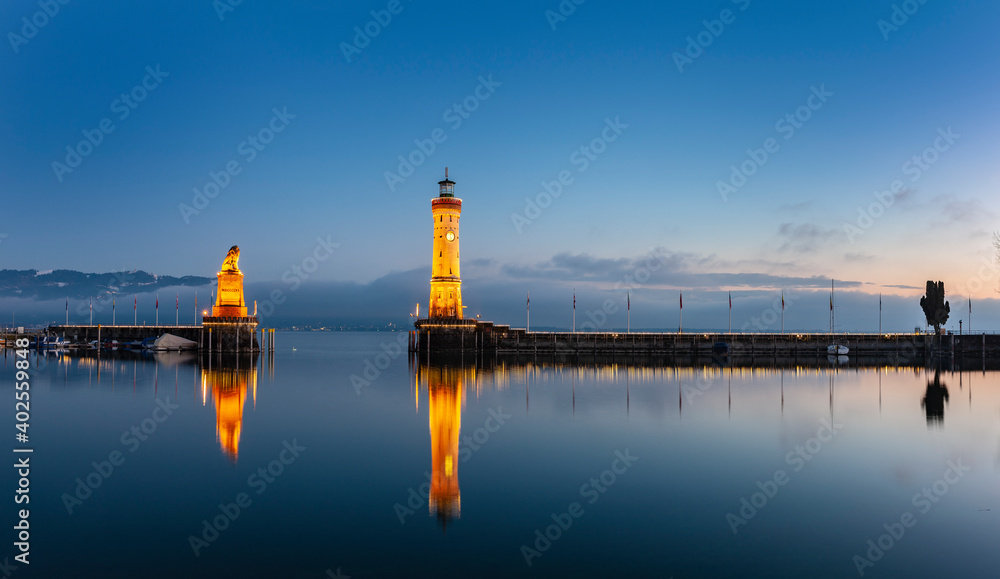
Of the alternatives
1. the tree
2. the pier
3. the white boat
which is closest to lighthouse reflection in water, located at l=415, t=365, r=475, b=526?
the pier

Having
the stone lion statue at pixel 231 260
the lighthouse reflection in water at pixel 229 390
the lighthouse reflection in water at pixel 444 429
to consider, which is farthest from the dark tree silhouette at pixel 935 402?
the stone lion statue at pixel 231 260

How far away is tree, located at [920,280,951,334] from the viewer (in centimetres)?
9019

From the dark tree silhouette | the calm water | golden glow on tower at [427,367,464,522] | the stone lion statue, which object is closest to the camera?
the calm water

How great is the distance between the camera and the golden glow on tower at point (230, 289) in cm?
8206

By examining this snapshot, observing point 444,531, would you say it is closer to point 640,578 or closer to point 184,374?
point 640,578

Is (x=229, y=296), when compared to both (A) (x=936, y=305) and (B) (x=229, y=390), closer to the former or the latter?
(B) (x=229, y=390)

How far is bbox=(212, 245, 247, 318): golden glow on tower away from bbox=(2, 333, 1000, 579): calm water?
135 feet

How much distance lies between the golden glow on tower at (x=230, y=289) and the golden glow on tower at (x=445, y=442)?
4177 cm

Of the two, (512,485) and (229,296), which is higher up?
(229,296)

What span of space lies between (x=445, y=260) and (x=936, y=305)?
69.7 m

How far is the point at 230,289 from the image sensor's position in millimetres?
83188

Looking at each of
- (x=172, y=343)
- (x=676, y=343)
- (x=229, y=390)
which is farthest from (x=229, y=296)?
(x=676, y=343)

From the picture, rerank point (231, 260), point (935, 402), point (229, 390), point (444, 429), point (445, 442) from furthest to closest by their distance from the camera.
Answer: point (231, 260) → point (229, 390) → point (935, 402) → point (444, 429) → point (445, 442)

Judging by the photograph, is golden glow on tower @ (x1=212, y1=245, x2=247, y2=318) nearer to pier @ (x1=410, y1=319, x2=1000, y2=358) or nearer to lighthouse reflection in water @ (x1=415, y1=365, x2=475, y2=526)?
pier @ (x1=410, y1=319, x2=1000, y2=358)
